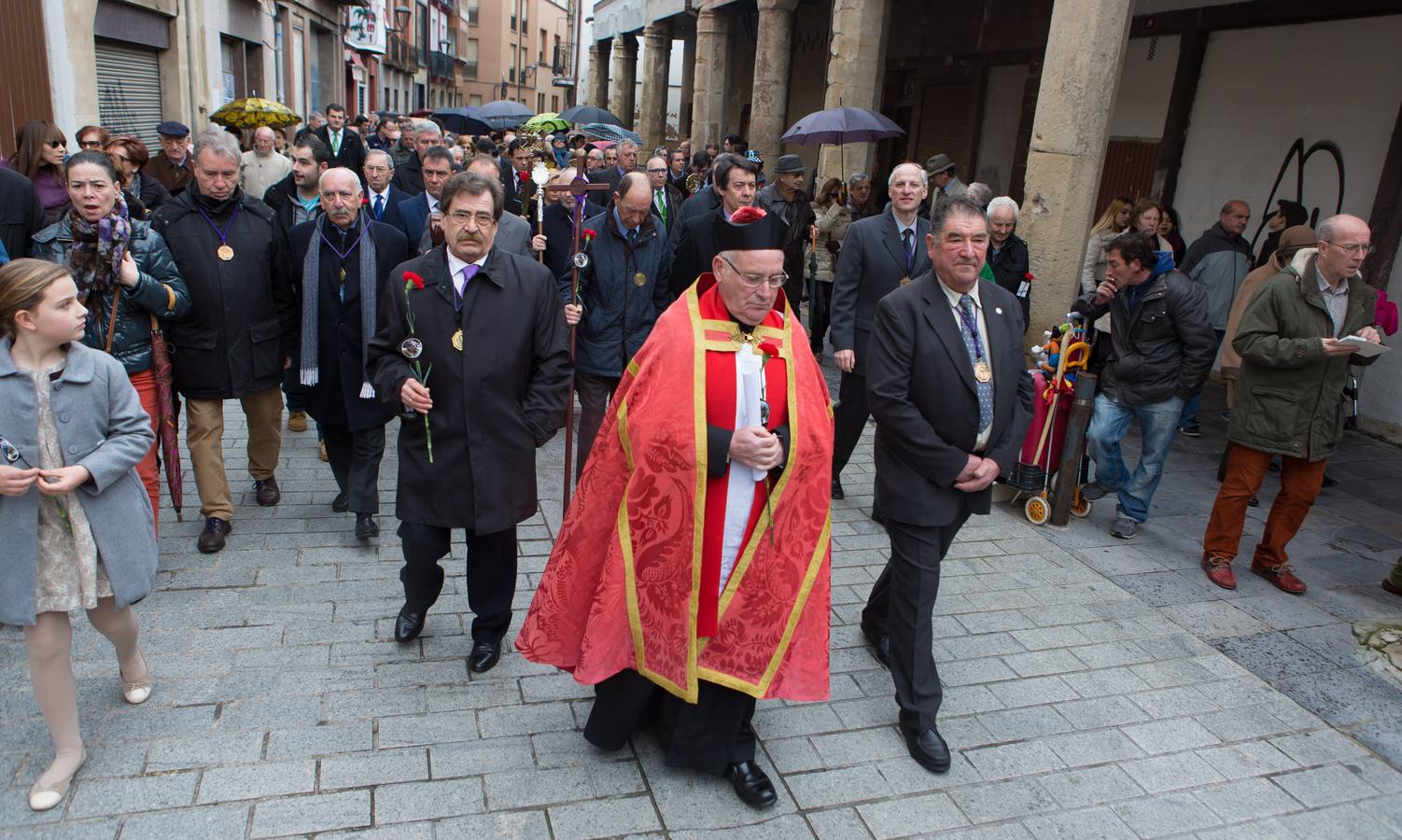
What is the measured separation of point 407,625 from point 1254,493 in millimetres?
4578

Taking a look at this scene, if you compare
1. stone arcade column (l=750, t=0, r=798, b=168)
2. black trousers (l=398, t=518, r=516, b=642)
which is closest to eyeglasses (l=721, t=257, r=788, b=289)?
black trousers (l=398, t=518, r=516, b=642)

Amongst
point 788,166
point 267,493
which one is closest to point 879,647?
point 267,493

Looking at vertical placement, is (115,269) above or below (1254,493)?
above

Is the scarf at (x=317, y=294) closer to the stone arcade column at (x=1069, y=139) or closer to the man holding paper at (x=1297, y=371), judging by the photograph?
the man holding paper at (x=1297, y=371)

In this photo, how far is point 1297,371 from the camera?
5.25 metres

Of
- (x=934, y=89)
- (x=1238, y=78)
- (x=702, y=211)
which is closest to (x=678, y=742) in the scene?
(x=702, y=211)

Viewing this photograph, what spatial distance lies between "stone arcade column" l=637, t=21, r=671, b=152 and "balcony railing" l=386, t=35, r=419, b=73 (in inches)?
788

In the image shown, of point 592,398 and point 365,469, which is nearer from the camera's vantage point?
point 365,469

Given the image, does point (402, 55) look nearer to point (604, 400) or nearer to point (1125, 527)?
point (604, 400)

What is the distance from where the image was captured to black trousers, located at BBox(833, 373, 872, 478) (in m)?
6.05

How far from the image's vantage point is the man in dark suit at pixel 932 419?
145 inches

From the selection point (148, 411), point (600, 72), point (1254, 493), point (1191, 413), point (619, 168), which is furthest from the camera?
point (600, 72)

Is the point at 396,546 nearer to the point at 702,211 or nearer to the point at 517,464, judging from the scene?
the point at 517,464

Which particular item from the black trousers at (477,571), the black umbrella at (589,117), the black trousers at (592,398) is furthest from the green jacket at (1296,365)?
the black umbrella at (589,117)
